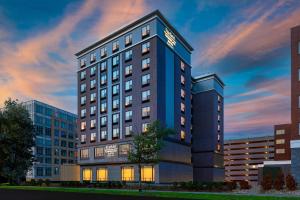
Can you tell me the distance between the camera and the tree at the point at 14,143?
67.8 metres

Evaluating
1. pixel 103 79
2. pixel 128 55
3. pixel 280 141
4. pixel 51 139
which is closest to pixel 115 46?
pixel 128 55

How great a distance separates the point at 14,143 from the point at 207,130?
2220 inches

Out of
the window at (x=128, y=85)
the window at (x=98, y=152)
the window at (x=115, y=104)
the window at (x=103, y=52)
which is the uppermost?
the window at (x=103, y=52)

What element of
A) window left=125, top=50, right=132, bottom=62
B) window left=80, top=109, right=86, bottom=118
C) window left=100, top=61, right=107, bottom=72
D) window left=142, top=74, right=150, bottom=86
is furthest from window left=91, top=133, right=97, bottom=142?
window left=125, top=50, right=132, bottom=62

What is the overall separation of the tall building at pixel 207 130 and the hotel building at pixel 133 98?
52.3 feet

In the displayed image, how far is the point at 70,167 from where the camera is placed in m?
101

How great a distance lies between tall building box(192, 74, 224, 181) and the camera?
3917 inches

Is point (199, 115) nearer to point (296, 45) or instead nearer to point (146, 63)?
point (146, 63)

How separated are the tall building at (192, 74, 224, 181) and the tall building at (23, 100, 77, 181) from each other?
60.6 m

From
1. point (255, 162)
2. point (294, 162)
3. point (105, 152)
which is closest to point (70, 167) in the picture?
point (105, 152)

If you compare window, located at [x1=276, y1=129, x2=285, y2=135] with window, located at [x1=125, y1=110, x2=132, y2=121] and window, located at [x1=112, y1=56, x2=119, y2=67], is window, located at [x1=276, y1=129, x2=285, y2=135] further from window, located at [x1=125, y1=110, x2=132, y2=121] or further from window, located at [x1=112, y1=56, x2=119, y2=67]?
window, located at [x1=112, y1=56, x2=119, y2=67]

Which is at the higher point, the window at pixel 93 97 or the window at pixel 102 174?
the window at pixel 93 97

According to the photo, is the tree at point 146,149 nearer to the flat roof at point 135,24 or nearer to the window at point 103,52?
the flat roof at point 135,24

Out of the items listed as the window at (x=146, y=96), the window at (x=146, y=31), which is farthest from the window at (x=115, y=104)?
the window at (x=146, y=31)
